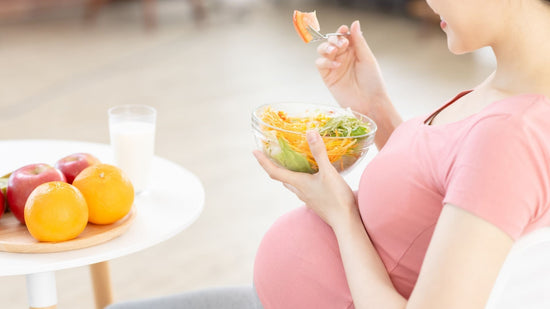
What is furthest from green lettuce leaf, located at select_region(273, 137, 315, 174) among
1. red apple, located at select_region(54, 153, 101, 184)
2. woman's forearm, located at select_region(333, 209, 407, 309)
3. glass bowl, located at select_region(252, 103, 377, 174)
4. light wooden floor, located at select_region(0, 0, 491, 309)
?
light wooden floor, located at select_region(0, 0, 491, 309)

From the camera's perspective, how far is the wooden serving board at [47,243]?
1.18 m

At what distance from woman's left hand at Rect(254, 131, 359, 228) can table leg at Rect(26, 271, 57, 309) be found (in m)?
0.47

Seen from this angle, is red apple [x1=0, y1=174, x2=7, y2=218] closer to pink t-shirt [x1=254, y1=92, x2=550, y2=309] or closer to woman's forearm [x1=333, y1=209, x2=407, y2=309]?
pink t-shirt [x1=254, y1=92, x2=550, y2=309]

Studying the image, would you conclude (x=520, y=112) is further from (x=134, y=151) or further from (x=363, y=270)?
(x=134, y=151)

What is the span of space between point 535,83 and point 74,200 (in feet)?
2.46

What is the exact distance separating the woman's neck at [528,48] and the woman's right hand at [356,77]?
41 centimetres

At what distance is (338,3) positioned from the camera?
7254 mm

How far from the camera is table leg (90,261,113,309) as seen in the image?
61.5 inches

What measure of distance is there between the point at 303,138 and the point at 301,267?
205 mm

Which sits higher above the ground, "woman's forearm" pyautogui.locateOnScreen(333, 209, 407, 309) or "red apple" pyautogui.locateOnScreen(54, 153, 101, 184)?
"woman's forearm" pyautogui.locateOnScreen(333, 209, 407, 309)

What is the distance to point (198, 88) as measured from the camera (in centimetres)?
456

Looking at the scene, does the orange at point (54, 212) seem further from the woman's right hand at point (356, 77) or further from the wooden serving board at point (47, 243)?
the woman's right hand at point (356, 77)

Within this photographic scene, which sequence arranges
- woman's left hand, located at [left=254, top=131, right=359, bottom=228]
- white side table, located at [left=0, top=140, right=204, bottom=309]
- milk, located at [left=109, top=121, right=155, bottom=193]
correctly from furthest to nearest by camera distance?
milk, located at [left=109, top=121, right=155, bottom=193]
white side table, located at [left=0, top=140, right=204, bottom=309]
woman's left hand, located at [left=254, top=131, right=359, bottom=228]

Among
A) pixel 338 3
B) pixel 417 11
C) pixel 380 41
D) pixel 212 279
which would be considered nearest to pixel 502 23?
pixel 212 279
